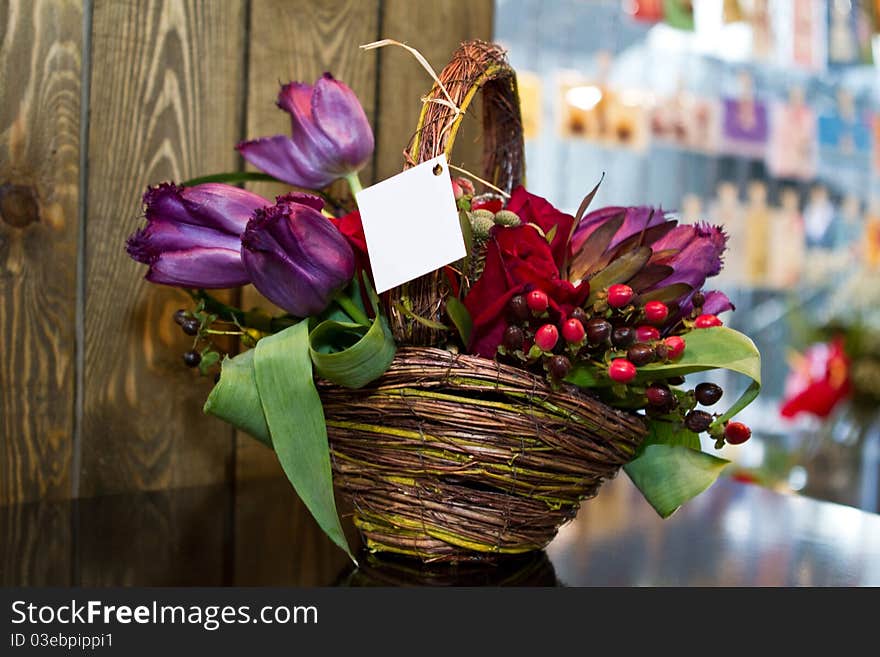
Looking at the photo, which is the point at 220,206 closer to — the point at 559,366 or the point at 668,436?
the point at 559,366

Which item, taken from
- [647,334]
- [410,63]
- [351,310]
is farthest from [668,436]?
[410,63]

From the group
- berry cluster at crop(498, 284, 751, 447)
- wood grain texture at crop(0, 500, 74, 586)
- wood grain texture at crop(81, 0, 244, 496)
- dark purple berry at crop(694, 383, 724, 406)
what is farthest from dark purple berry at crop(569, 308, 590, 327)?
wood grain texture at crop(81, 0, 244, 496)

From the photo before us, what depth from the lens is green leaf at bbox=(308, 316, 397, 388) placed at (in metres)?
0.56

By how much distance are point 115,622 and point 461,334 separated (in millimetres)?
274

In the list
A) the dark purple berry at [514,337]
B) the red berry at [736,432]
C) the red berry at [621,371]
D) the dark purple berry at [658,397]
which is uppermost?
the dark purple berry at [514,337]

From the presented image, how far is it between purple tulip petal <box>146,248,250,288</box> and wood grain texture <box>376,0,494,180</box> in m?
0.47

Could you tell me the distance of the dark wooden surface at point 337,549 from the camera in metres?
0.63

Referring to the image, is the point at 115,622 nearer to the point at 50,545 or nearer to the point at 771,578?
the point at 50,545

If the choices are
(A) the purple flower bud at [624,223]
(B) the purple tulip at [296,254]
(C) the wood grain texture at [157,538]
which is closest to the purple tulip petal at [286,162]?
(B) the purple tulip at [296,254]

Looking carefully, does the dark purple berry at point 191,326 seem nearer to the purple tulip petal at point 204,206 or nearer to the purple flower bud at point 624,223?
the purple tulip petal at point 204,206

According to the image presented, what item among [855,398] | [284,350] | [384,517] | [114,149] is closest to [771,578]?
[384,517]

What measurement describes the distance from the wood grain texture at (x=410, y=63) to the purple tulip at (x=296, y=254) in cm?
49

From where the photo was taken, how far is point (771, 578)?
0.66 metres

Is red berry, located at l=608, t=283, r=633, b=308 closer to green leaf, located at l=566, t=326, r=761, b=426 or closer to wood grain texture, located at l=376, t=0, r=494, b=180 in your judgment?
green leaf, located at l=566, t=326, r=761, b=426
